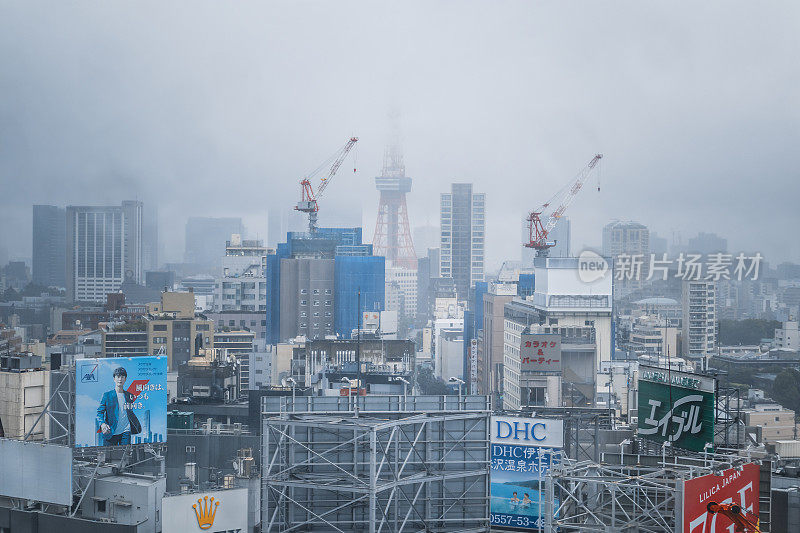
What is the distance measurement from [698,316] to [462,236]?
39.6 meters

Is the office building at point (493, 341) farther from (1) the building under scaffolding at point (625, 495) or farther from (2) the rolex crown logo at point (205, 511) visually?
(1) the building under scaffolding at point (625, 495)

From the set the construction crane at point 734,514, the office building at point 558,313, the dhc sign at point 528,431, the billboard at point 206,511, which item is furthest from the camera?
the office building at point 558,313

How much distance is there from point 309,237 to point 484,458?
134ft

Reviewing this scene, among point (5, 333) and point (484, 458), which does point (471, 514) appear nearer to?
point (484, 458)

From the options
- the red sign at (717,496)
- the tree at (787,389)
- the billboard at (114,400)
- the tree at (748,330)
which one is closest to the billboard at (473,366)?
the tree at (748,330)

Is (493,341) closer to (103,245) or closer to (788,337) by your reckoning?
(788,337)

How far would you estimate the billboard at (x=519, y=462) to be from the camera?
427 inches

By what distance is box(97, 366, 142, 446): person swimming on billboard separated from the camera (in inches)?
475

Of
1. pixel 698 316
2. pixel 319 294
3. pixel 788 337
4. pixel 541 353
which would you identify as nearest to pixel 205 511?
pixel 541 353

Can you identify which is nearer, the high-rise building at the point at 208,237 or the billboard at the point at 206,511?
the billboard at the point at 206,511

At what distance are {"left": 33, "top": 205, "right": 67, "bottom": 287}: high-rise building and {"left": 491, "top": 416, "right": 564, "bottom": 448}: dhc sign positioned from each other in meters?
40.4

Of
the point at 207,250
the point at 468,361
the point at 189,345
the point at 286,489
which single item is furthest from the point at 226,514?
the point at 207,250

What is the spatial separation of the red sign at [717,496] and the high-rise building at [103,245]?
148 ft

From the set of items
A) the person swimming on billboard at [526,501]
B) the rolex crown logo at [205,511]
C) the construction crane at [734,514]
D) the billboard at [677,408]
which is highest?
→ the billboard at [677,408]
